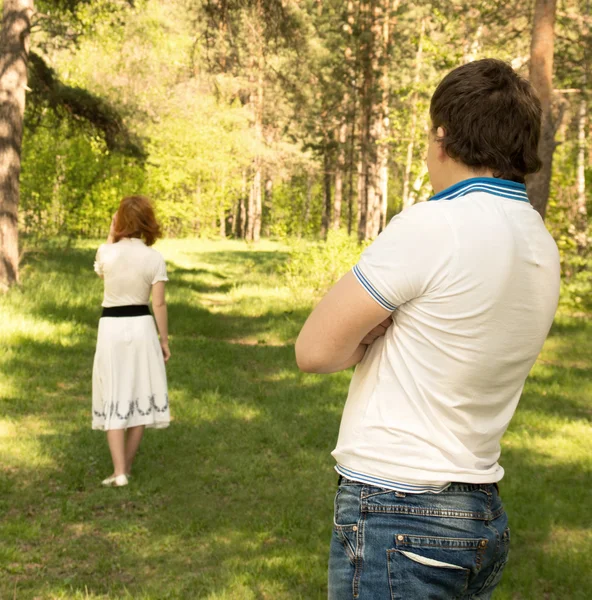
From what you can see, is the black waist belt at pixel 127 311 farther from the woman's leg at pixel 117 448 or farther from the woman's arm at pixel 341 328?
the woman's arm at pixel 341 328

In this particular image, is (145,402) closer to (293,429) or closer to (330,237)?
(293,429)

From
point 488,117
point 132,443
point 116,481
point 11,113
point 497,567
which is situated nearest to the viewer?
point 488,117

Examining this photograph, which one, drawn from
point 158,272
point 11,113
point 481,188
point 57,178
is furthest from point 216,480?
point 57,178

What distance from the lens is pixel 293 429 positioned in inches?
327

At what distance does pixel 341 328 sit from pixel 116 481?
16.7ft

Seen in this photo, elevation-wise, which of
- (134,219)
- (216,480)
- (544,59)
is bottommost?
(216,480)

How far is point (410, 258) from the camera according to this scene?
1.85 m

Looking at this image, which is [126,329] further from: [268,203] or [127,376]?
[268,203]

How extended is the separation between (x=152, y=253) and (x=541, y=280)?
4975 mm

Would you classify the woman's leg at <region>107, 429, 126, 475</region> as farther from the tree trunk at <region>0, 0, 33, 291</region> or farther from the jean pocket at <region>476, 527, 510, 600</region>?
the tree trunk at <region>0, 0, 33, 291</region>

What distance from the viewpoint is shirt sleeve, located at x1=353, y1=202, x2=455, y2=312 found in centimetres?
185

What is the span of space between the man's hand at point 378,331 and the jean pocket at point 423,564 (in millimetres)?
457

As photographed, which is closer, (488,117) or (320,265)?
(488,117)

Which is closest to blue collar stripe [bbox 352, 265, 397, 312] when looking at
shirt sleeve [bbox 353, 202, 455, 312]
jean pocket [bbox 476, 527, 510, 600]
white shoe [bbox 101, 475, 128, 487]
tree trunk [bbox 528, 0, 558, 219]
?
shirt sleeve [bbox 353, 202, 455, 312]
